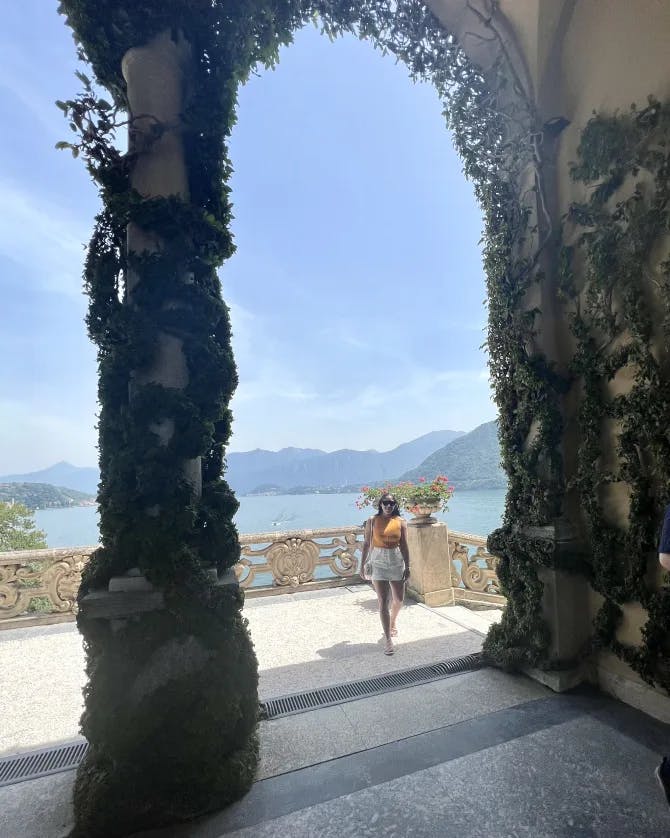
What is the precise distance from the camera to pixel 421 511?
533 centimetres

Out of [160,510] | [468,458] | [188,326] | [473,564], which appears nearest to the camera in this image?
[160,510]

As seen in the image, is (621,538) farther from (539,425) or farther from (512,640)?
(512,640)

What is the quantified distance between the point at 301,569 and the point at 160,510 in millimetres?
4515

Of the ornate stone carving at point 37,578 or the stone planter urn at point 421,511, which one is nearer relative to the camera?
the ornate stone carving at point 37,578

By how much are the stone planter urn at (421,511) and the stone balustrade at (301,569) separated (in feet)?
0.35

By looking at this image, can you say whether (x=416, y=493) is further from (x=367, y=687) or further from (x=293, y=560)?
(x=367, y=687)

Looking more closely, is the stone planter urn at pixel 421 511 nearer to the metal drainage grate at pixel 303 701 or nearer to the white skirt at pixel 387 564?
the white skirt at pixel 387 564

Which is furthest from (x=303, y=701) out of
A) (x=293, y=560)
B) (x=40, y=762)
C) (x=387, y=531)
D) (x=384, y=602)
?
(x=293, y=560)

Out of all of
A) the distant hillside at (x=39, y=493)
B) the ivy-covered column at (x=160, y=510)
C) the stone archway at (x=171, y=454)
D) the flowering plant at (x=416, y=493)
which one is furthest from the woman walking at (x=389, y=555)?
the distant hillside at (x=39, y=493)

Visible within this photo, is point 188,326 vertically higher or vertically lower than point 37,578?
higher

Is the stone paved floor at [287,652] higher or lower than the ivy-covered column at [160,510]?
lower

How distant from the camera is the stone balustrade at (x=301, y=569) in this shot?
15.7ft

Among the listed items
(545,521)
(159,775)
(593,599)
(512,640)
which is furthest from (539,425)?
(159,775)

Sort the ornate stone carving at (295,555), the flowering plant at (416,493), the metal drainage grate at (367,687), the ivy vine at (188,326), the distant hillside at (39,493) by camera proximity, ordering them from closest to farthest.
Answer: the ivy vine at (188,326) < the metal drainage grate at (367,687) < the flowering plant at (416,493) < the ornate stone carving at (295,555) < the distant hillside at (39,493)
